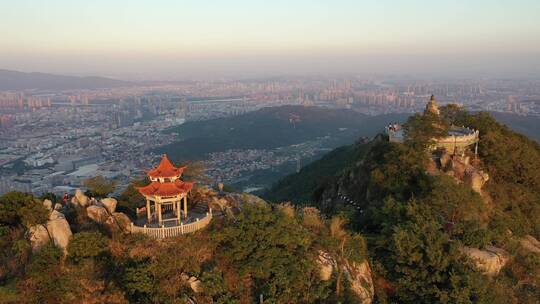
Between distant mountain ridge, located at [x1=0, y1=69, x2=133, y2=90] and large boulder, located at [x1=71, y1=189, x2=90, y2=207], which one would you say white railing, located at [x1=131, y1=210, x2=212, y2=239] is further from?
distant mountain ridge, located at [x1=0, y1=69, x2=133, y2=90]

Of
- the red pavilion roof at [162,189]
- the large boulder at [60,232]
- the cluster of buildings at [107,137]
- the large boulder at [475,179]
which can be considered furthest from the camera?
the cluster of buildings at [107,137]

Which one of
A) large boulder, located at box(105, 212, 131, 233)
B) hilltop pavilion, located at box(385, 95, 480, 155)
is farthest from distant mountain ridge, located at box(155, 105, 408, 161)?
large boulder, located at box(105, 212, 131, 233)

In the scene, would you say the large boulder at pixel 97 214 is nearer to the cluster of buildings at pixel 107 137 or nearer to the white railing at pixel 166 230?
the white railing at pixel 166 230

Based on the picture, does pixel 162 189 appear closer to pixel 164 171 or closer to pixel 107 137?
pixel 164 171

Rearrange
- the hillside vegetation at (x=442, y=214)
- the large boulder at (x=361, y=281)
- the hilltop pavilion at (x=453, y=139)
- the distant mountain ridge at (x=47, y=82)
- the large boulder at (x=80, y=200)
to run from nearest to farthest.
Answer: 1. the hillside vegetation at (x=442, y=214)
2. the large boulder at (x=361, y=281)
3. the large boulder at (x=80, y=200)
4. the hilltop pavilion at (x=453, y=139)
5. the distant mountain ridge at (x=47, y=82)

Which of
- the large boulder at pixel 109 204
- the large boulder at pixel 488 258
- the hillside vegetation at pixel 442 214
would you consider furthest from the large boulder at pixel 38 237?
the large boulder at pixel 488 258
